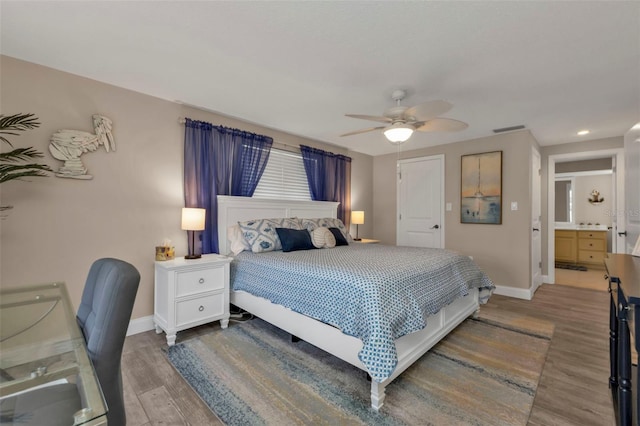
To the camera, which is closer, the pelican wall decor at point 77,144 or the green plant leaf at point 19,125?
the green plant leaf at point 19,125

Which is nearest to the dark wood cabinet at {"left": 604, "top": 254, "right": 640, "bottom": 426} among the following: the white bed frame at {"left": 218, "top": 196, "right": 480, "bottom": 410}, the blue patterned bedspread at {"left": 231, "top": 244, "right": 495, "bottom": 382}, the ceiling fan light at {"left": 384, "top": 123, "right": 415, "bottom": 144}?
the blue patterned bedspread at {"left": 231, "top": 244, "right": 495, "bottom": 382}

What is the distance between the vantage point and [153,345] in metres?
2.50

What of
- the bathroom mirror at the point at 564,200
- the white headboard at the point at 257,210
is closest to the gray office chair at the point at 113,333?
the white headboard at the point at 257,210

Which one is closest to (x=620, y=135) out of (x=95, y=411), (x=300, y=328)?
(x=300, y=328)

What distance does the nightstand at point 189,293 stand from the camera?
98.4 inches

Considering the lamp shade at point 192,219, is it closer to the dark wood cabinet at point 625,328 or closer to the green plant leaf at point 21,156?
the green plant leaf at point 21,156

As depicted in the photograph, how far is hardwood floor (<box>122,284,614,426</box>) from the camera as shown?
1638mm

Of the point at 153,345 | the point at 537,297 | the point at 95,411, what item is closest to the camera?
the point at 95,411

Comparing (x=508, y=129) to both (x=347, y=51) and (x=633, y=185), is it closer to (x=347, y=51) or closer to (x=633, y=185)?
(x=633, y=185)

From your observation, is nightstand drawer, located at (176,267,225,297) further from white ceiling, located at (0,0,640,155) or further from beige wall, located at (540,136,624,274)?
beige wall, located at (540,136,624,274)

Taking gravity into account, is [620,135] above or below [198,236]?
above

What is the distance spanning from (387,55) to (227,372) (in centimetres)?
258

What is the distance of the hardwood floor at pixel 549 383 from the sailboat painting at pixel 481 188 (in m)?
1.60

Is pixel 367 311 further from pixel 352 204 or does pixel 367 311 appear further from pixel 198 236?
pixel 352 204
